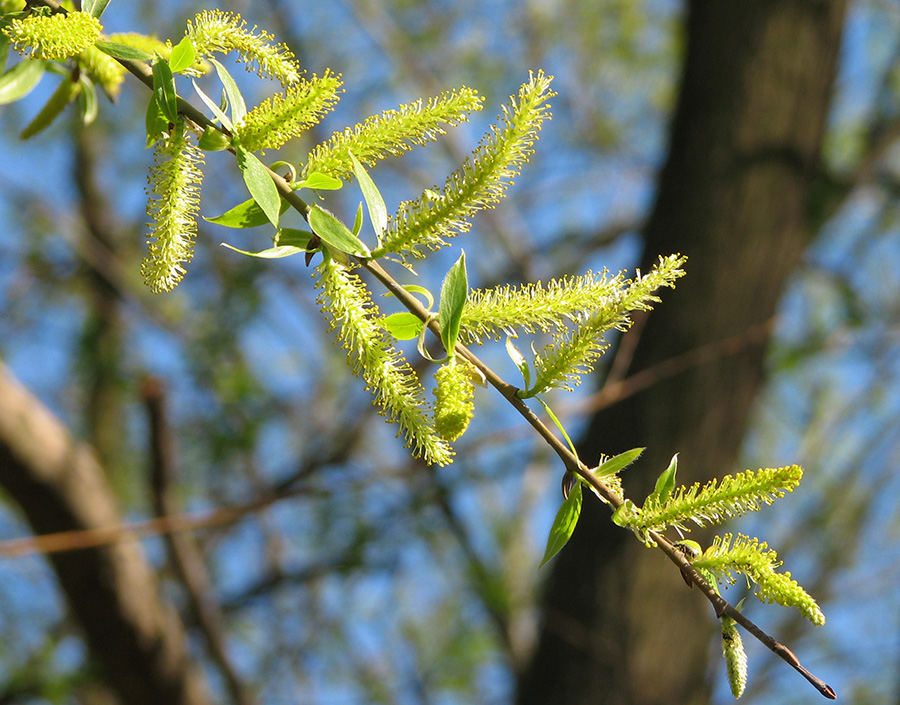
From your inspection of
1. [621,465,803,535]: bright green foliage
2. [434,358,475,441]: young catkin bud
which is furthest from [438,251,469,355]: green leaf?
[621,465,803,535]: bright green foliage

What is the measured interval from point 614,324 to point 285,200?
0.66 feet

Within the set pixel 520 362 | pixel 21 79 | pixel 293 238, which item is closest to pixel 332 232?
pixel 293 238

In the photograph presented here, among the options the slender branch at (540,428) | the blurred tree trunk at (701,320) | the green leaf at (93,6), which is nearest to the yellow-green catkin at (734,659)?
the slender branch at (540,428)

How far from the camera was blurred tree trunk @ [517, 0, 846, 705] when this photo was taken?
6.00 ft

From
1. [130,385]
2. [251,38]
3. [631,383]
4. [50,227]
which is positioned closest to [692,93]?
[631,383]

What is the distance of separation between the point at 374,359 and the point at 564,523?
0.15m

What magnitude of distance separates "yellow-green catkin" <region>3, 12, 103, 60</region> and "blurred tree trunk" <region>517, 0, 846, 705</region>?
5.04 feet

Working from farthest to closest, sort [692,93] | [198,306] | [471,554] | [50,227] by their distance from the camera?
[50,227]
[198,306]
[471,554]
[692,93]

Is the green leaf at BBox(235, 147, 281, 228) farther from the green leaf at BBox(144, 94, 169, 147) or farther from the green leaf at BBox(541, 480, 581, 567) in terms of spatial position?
the green leaf at BBox(541, 480, 581, 567)

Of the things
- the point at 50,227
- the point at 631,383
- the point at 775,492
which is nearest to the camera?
the point at 775,492

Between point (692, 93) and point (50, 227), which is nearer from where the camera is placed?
point (692, 93)

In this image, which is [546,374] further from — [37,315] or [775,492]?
[37,315]

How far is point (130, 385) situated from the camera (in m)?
2.94

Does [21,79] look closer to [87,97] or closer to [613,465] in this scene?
[87,97]
